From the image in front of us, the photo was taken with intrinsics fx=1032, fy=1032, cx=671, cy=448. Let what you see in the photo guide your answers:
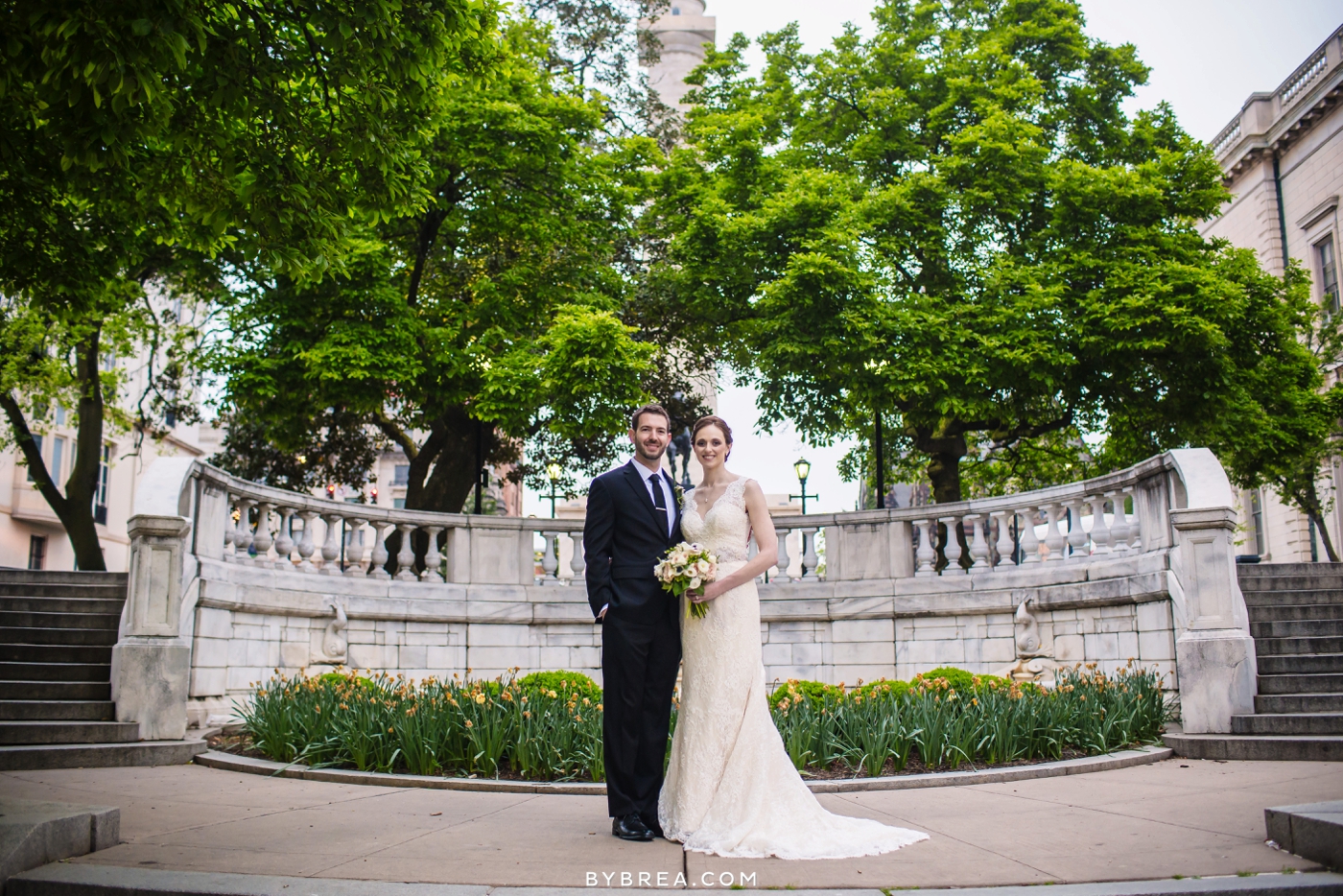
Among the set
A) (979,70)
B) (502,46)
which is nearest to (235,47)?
(502,46)

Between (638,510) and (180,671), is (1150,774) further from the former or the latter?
(180,671)

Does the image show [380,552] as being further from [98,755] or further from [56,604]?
[98,755]

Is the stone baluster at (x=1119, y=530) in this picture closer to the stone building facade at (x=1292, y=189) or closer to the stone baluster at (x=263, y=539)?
the stone baluster at (x=263, y=539)

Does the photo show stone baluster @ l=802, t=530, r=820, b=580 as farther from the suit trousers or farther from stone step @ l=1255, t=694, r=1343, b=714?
the suit trousers

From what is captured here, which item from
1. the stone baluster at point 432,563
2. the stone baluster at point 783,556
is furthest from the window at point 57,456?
the stone baluster at point 783,556

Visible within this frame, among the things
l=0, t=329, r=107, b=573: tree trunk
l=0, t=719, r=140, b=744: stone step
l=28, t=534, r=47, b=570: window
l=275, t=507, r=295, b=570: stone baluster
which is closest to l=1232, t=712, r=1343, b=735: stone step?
l=0, t=719, r=140, b=744: stone step

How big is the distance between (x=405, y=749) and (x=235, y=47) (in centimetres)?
501

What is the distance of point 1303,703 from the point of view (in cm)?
904

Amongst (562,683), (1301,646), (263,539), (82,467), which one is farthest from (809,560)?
(82,467)

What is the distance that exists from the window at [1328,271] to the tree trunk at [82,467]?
30.8m

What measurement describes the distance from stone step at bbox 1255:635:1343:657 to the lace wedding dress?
6.78m

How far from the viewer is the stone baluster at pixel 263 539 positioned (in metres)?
11.6

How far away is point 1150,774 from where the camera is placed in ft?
25.3

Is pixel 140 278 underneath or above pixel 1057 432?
above
